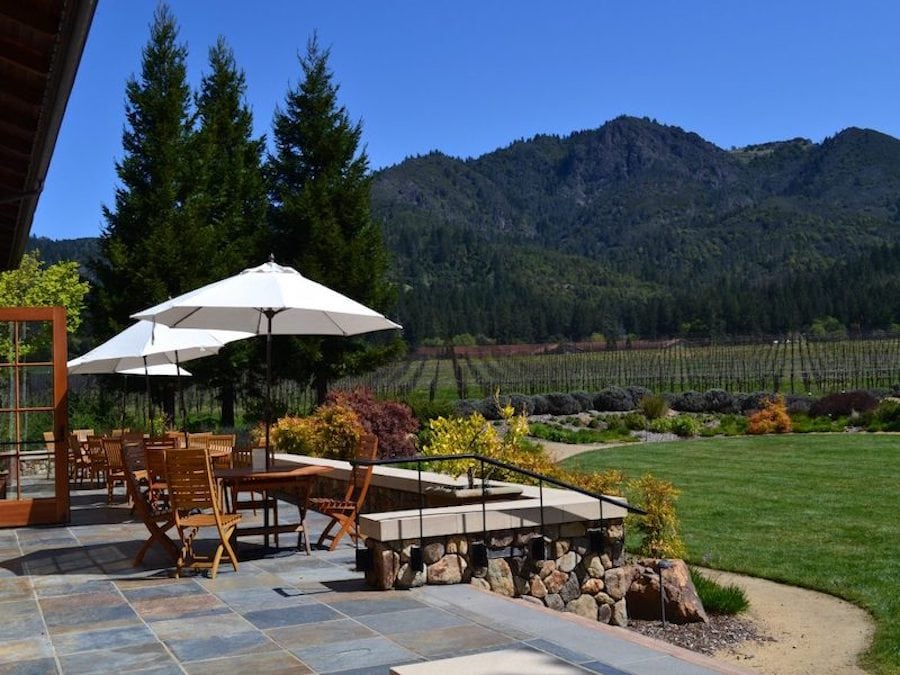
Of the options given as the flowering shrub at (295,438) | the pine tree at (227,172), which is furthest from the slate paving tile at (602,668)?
the pine tree at (227,172)

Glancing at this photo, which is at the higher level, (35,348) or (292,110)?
(292,110)

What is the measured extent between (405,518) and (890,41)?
61.8 ft

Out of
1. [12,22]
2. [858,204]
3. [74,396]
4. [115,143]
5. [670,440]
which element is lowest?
[670,440]

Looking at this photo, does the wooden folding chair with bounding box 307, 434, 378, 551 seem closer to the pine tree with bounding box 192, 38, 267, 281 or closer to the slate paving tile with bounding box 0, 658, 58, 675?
the slate paving tile with bounding box 0, 658, 58, 675

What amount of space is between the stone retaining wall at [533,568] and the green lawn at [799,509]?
196 centimetres

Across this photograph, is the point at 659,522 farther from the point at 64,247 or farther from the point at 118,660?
the point at 64,247

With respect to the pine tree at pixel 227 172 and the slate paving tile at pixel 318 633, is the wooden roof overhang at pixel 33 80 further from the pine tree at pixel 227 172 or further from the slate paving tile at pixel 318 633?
the pine tree at pixel 227 172

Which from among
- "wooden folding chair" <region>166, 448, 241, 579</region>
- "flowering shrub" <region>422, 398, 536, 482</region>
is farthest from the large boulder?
"wooden folding chair" <region>166, 448, 241, 579</region>

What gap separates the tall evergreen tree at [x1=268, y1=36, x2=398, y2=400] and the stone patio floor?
50.7 feet

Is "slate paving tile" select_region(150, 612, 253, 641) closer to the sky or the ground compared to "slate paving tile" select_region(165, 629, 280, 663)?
closer to the ground

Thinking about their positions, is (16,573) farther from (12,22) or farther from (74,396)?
(74,396)

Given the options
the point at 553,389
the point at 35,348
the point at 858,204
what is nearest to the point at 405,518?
the point at 35,348

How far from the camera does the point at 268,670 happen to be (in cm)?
455

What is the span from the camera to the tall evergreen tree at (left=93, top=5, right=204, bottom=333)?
853 inches
